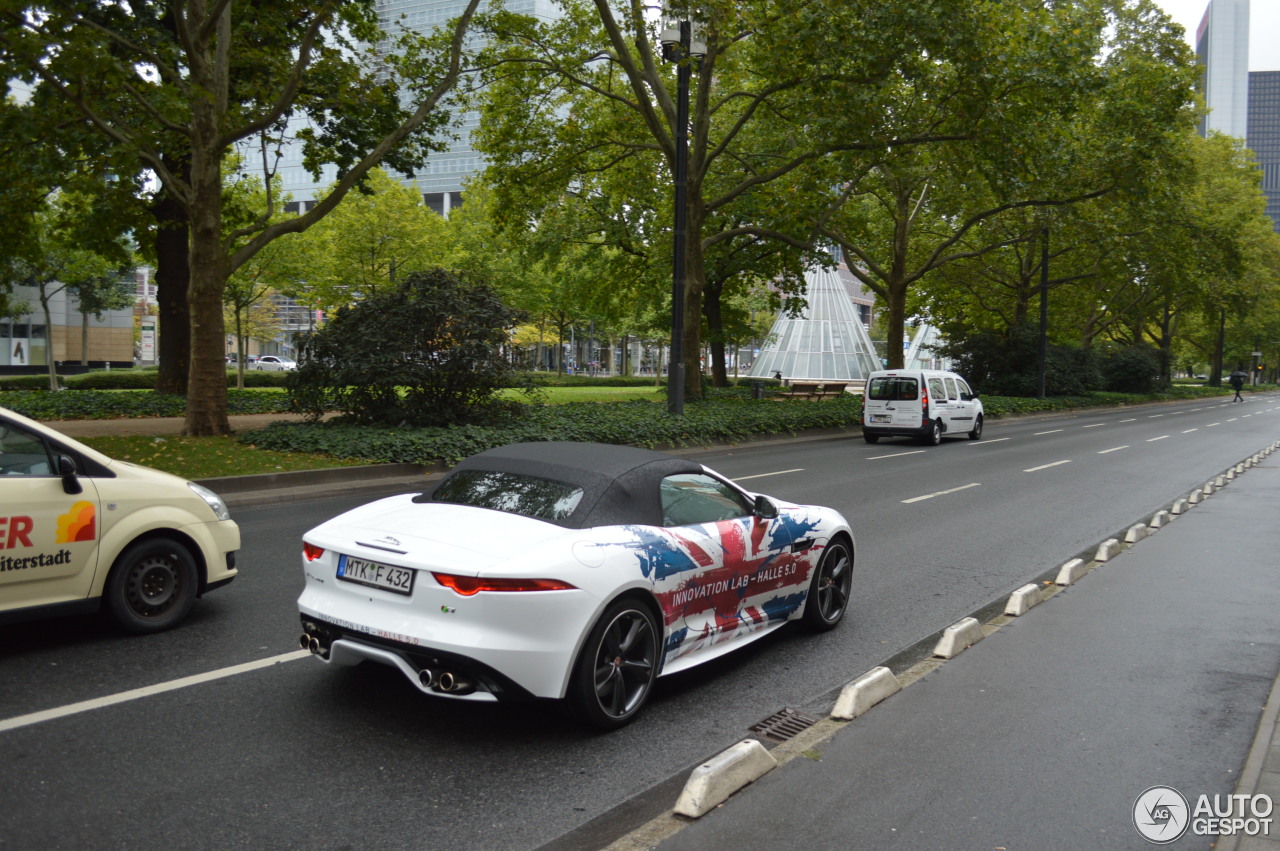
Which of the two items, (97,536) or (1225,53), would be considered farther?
(1225,53)

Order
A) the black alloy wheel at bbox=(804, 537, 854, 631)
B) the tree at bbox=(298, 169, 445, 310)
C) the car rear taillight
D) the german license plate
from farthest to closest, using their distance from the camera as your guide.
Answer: the tree at bbox=(298, 169, 445, 310) < the black alloy wheel at bbox=(804, 537, 854, 631) < the german license plate < the car rear taillight

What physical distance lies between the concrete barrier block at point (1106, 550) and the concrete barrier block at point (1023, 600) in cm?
212

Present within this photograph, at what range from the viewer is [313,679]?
5.26 meters

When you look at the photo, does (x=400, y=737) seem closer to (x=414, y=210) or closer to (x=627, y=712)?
(x=627, y=712)

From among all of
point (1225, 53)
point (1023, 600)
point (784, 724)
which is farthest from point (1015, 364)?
point (1225, 53)


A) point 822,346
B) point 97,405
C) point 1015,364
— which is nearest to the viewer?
point 97,405

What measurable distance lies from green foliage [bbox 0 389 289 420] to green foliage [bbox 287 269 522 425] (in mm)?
3560

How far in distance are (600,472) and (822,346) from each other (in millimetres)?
56856

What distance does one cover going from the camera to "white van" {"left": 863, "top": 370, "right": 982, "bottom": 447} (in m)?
23.0

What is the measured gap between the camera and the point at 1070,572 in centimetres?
838

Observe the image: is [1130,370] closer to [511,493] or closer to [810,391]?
[810,391]

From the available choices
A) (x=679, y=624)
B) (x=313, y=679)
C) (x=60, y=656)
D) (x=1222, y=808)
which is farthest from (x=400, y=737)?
(x=1222, y=808)

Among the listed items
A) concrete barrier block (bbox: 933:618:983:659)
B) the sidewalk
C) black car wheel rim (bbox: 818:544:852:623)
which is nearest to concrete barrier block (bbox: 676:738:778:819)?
the sidewalk

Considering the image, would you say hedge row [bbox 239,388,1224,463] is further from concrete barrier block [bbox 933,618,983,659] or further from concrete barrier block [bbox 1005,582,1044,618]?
concrete barrier block [bbox 933,618,983,659]
